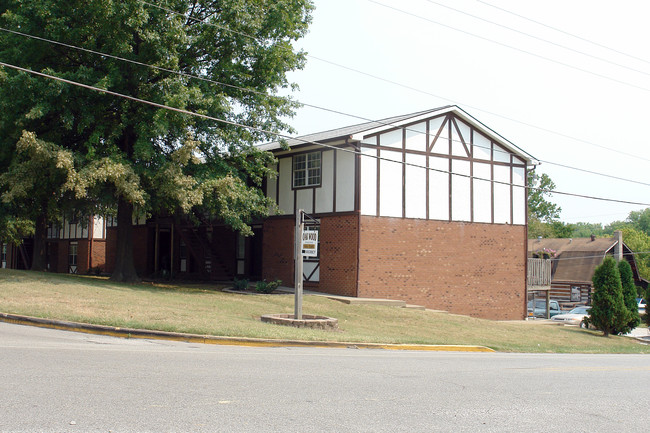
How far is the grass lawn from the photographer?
15.1 meters

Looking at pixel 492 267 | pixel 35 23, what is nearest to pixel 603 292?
pixel 492 267

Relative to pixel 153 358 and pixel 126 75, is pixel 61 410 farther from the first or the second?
pixel 126 75

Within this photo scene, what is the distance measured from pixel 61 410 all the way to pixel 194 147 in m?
16.6

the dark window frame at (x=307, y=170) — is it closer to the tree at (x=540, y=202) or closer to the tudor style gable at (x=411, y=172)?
the tudor style gable at (x=411, y=172)

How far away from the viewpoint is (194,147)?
22141 millimetres

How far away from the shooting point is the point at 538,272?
104ft

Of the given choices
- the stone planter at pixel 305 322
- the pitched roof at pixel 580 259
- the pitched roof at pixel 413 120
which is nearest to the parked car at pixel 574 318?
the pitched roof at pixel 413 120

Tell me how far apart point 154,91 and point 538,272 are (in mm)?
21008

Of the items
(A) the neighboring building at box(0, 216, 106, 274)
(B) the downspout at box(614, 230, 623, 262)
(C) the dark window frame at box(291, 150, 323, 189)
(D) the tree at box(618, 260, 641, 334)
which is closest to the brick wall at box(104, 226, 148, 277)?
(A) the neighboring building at box(0, 216, 106, 274)

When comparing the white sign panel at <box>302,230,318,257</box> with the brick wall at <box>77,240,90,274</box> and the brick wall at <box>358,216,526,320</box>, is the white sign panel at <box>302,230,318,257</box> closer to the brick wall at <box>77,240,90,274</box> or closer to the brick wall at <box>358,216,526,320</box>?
the brick wall at <box>358,216,526,320</box>

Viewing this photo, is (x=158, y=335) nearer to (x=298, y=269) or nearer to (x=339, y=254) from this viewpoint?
(x=298, y=269)

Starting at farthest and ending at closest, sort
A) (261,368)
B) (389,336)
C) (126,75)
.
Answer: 1. (126,75)
2. (389,336)
3. (261,368)

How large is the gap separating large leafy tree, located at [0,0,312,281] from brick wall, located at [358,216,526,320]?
5.13m

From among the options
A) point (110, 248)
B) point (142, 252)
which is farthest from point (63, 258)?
point (142, 252)
